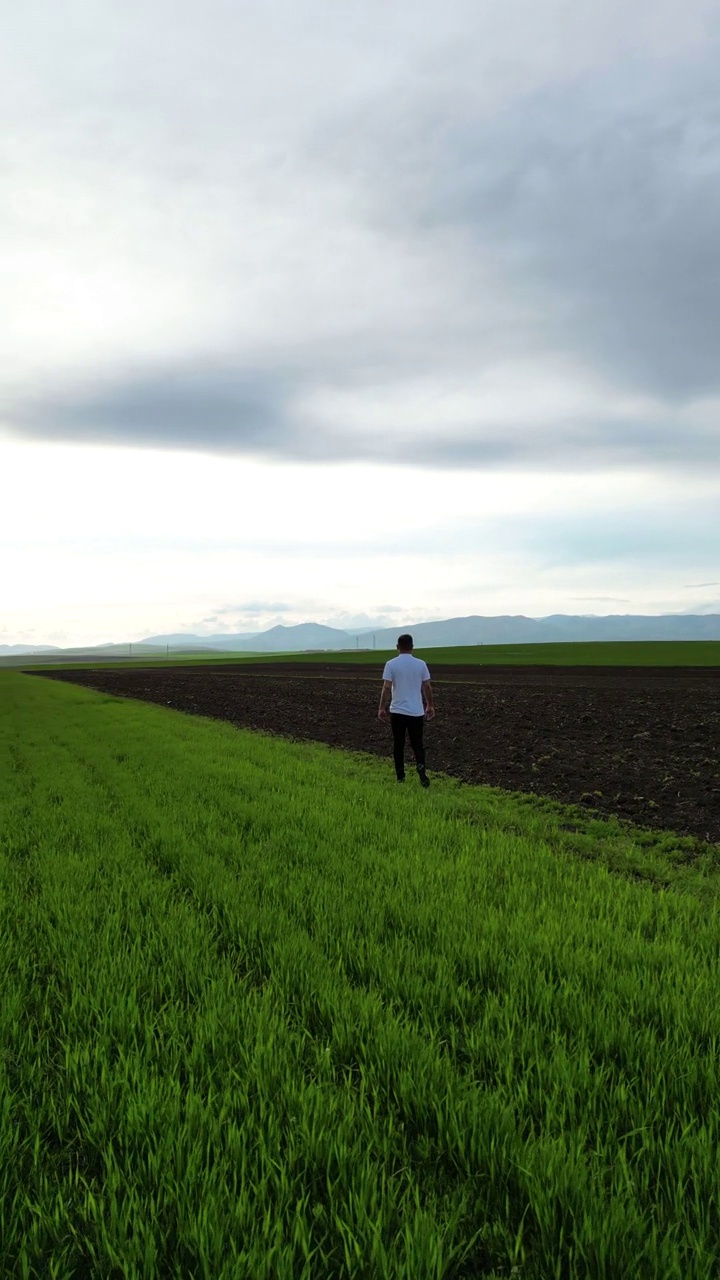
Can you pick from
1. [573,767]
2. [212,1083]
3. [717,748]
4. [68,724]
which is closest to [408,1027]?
[212,1083]

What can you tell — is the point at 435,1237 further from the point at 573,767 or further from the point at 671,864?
the point at 573,767

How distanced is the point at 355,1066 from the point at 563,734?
1702 centimetres

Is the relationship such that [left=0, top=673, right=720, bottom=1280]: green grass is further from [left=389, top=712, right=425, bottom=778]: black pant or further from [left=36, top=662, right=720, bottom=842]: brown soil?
[left=389, top=712, right=425, bottom=778]: black pant

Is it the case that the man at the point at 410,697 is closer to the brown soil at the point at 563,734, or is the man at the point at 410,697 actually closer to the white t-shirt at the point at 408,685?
the white t-shirt at the point at 408,685

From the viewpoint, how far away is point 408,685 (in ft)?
42.9

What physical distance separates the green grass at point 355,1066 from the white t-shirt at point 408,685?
5.19 metres

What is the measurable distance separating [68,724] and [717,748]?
21142 mm

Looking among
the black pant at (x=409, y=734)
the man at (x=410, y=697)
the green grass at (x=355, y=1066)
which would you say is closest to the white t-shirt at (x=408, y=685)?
the man at (x=410, y=697)


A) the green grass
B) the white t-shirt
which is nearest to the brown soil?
the white t-shirt

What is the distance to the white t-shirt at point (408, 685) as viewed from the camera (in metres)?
13.0

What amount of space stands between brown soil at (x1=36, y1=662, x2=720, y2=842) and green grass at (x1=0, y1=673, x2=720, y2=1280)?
4.58 m

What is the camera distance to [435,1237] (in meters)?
2.40

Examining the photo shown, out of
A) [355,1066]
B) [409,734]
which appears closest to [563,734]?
[409,734]

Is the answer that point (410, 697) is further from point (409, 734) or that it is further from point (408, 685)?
point (409, 734)
